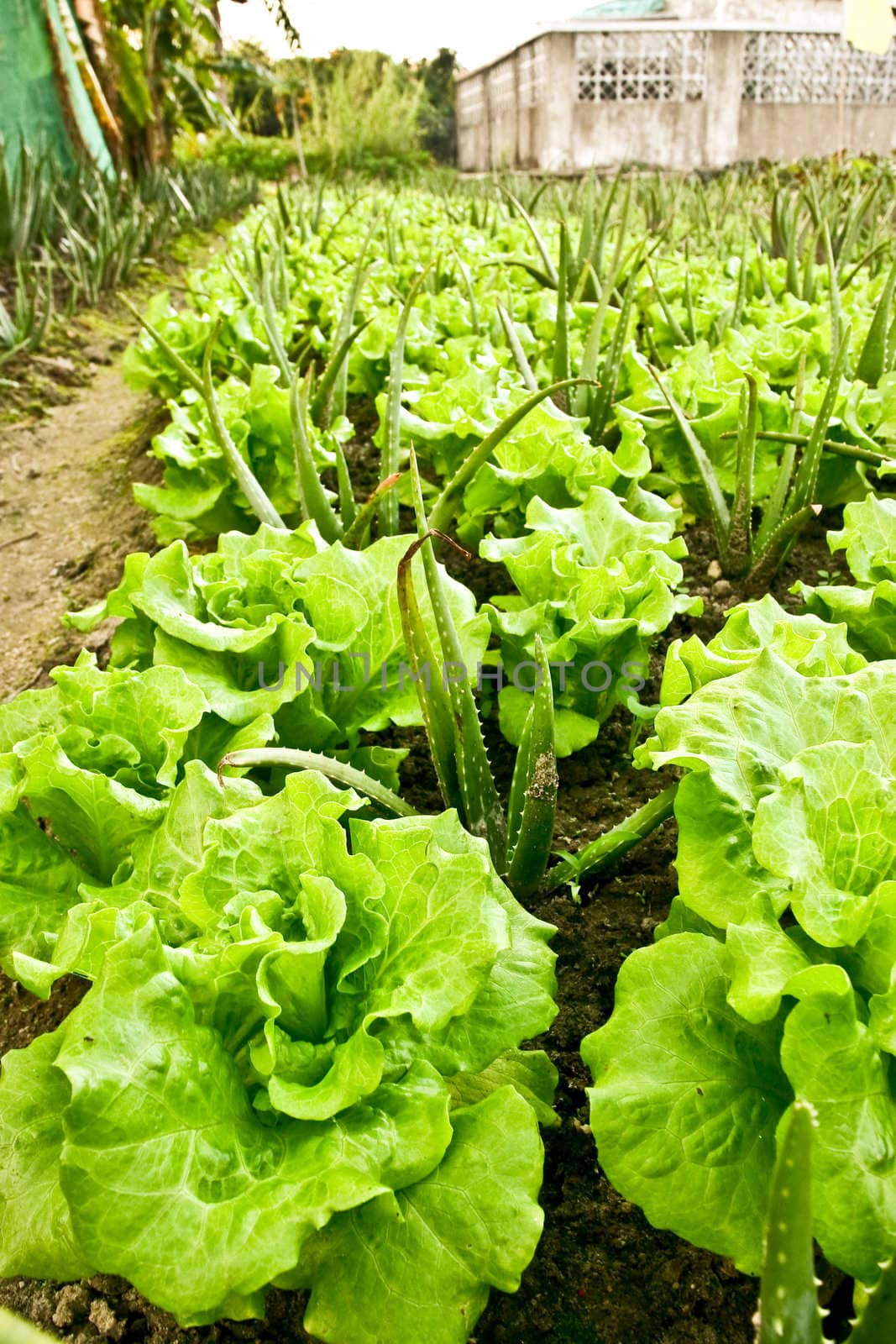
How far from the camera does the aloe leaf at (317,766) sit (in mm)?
1113

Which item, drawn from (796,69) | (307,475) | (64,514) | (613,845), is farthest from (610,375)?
→ (796,69)

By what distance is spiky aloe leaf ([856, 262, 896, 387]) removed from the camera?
96.7 inches

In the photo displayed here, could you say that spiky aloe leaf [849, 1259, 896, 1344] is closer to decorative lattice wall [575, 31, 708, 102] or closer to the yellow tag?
the yellow tag

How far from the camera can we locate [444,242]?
178 inches

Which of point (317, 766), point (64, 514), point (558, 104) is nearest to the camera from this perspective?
point (317, 766)

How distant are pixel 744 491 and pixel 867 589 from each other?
503 millimetres

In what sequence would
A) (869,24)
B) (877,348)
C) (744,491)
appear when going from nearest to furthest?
(744,491)
(877,348)
(869,24)

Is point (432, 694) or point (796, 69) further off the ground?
point (796, 69)

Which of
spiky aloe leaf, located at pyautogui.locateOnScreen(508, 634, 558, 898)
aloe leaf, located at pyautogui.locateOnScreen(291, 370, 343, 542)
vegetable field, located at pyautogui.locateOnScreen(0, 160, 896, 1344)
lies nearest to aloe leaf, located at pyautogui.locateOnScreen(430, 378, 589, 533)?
vegetable field, located at pyautogui.locateOnScreen(0, 160, 896, 1344)

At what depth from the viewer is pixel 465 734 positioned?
1.30 meters

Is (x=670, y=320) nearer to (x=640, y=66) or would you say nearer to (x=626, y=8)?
(x=640, y=66)

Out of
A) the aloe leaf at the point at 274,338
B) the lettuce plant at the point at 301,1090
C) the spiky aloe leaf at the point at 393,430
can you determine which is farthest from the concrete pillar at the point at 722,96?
the lettuce plant at the point at 301,1090

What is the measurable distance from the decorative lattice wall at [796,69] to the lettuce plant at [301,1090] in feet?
73.9

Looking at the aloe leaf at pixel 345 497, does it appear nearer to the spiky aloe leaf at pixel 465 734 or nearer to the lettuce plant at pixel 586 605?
the lettuce plant at pixel 586 605
